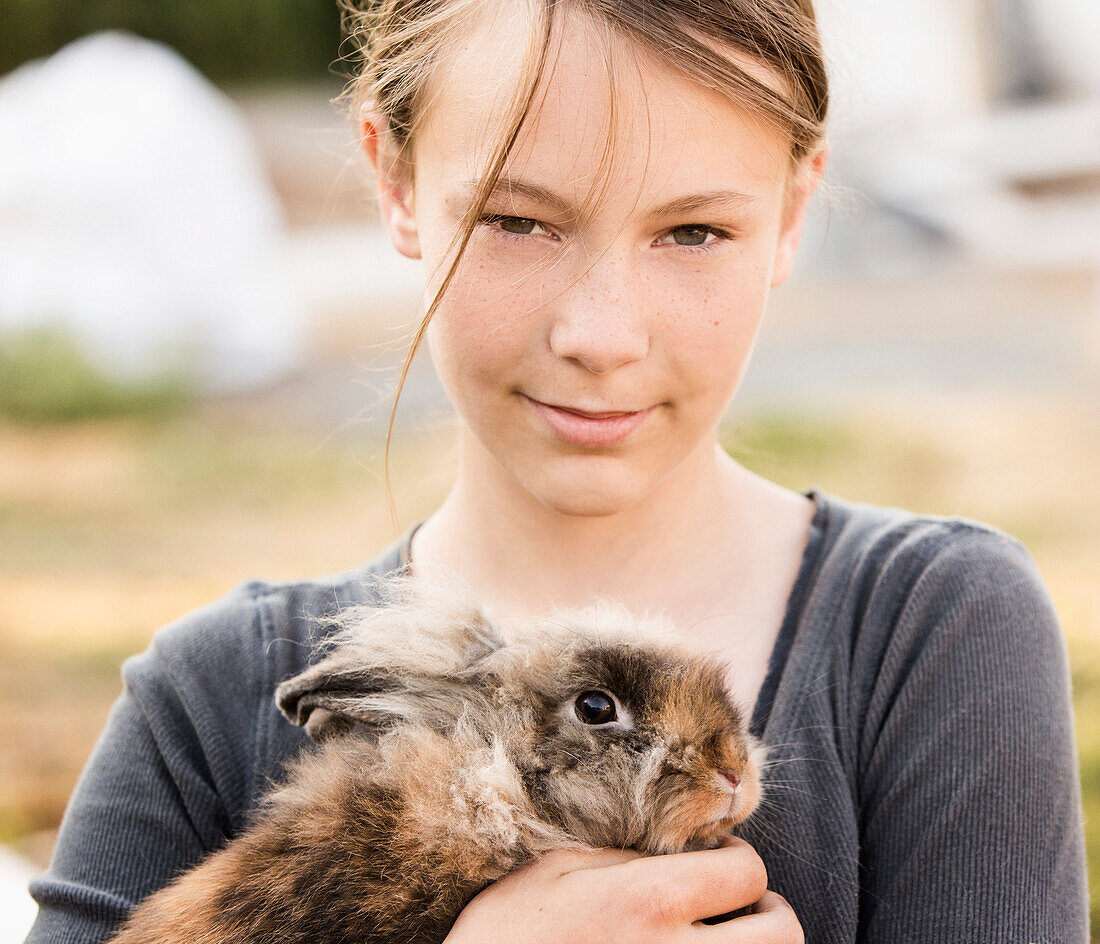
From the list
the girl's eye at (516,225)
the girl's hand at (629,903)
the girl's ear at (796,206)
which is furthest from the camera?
the girl's ear at (796,206)

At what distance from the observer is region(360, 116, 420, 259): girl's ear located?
1.69 metres

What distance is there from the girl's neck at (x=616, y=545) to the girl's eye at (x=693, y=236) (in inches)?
15.7

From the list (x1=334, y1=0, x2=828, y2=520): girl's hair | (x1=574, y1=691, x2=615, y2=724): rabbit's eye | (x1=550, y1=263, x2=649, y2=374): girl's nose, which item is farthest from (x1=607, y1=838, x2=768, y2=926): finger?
(x1=334, y1=0, x2=828, y2=520): girl's hair

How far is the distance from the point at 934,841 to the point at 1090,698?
2980 millimetres

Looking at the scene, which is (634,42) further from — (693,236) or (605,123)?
(693,236)

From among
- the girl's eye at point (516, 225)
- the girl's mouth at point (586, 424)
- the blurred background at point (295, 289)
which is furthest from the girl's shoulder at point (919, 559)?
the blurred background at point (295, 289)

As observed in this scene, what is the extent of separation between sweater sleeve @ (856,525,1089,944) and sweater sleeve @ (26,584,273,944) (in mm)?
897

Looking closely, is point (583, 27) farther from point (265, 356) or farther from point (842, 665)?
point (265, 356)

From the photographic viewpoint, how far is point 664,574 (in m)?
1.74

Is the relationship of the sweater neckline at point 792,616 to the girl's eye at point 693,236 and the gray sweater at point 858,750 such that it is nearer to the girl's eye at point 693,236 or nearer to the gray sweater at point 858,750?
the gray sweater at point 858,750

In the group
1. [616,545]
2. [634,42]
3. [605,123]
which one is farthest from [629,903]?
[634,42]

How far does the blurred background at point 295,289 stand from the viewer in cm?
554

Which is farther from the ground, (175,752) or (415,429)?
(415,429)

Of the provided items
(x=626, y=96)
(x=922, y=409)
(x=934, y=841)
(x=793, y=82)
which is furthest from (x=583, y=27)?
(x=922, y=409)
